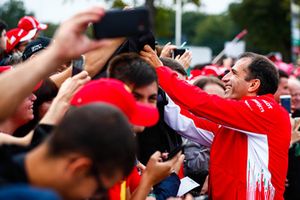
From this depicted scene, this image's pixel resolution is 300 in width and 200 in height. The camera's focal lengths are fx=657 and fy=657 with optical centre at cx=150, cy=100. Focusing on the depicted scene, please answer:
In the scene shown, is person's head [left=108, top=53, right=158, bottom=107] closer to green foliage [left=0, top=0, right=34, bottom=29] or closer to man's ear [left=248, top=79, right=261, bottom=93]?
man's ear [left=248, top=79, right=261, bottom=93]

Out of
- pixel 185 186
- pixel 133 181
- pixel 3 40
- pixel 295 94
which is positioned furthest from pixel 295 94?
pixel 133 181

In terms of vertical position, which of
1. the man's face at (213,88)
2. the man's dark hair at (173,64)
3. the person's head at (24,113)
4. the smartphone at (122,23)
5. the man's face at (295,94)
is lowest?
the man's face at (295,94)

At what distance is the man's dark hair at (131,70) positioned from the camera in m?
3.71

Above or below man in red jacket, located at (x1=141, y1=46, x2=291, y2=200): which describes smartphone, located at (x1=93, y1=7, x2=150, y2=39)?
above

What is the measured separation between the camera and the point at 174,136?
5.13m

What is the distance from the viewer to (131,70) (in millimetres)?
3730

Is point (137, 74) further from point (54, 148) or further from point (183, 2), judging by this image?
point (183, 2)

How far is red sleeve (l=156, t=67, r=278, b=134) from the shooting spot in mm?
4777

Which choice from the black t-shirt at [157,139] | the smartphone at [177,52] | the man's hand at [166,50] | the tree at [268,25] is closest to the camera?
the black t-shirt at [157,139]

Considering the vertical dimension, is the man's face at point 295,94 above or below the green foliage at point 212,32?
above

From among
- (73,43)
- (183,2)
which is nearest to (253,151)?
(73,43)

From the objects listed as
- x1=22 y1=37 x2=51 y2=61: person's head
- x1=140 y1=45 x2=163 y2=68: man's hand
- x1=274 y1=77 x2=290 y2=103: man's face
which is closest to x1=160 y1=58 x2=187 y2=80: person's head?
x1=140 y1=45 x2=163 y2=68: man's hand

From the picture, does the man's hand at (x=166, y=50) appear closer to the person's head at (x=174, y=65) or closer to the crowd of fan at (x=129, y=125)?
the crowd of fan at (x=129, y=125)

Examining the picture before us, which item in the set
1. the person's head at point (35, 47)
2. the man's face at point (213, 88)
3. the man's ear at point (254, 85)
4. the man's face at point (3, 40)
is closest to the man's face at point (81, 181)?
the man's ear at point (254, 85)
